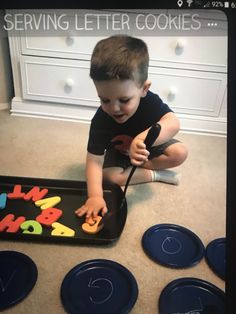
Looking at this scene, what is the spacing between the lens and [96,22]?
377 mm

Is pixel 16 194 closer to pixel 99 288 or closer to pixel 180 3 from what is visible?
pixel 99 288

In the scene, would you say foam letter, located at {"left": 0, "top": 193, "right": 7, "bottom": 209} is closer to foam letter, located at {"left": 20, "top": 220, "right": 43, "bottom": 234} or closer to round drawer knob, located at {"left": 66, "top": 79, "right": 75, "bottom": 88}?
foam letter, located at {"left": 20, "top": 220, "right": 43, "bottom": 234}

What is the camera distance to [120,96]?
0.40 metres

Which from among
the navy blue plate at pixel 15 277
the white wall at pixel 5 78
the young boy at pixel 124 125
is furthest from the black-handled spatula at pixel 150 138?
the white wall at pixel 5 78

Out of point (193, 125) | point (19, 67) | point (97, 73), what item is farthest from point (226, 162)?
point (19, 67)

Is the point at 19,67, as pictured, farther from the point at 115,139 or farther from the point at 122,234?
the point at 122,234

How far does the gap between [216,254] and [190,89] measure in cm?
23

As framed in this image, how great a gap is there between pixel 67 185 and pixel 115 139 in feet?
0.37

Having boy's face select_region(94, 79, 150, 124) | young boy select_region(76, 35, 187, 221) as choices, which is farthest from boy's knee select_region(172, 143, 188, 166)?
boy's face select_region(94, 79, 150, 124)

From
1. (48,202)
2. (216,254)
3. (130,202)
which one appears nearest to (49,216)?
(48,202)

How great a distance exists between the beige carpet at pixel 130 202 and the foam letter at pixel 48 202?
0.14 feet

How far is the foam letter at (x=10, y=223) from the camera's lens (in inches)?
17.9

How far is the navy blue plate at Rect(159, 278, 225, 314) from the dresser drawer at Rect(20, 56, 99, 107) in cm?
26

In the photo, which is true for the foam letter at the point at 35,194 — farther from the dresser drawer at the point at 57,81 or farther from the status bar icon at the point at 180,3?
the status bar icon at the point at 180,3
